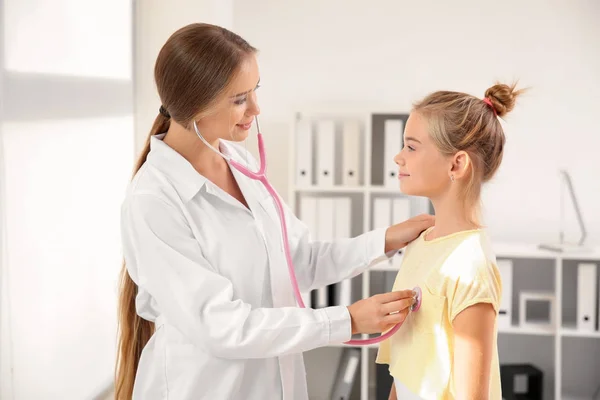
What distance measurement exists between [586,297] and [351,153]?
4.13 ft

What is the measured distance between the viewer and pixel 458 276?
1444 millimetres

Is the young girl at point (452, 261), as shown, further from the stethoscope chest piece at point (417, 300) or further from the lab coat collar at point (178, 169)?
the lab coat collar at point (178, 169)

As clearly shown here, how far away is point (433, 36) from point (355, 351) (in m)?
1.62

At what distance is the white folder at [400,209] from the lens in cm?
331

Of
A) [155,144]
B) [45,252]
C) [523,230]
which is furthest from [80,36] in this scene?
[523,230]

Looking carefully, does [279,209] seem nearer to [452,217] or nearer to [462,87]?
[452,217]

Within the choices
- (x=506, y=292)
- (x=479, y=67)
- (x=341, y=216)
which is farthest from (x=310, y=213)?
(x=479, y=67)

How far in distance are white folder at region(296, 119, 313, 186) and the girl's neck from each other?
1.83m

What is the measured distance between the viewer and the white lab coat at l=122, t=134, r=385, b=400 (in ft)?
4.58

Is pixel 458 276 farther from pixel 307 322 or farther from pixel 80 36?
pixel 80 36

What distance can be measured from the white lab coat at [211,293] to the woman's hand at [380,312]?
0.03 metres

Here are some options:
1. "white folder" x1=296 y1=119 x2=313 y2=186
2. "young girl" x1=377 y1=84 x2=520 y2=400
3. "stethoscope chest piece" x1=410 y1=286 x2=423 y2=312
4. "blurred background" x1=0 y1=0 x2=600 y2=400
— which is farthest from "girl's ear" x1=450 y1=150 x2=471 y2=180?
"white folder" x1=296 y1=119 x2=313 y2=186

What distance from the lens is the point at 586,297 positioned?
3221 mm

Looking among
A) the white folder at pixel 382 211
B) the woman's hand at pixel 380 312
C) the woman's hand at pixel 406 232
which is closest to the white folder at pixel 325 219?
the white folder at pixel 382 211
